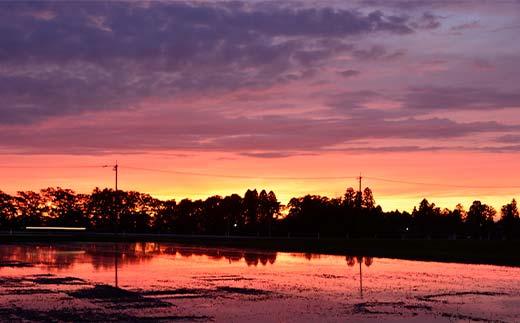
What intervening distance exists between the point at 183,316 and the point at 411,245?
144 feet

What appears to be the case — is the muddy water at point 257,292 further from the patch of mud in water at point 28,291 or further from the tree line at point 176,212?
the tree line at point 176,212

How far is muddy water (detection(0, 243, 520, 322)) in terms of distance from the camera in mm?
17859

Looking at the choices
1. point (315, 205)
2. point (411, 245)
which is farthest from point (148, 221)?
point (411, 245)

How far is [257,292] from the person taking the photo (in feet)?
75.5

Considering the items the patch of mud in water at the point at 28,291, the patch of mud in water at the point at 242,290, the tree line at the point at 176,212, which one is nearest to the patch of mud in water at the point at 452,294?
the patch of mud in water at the point at 242,290

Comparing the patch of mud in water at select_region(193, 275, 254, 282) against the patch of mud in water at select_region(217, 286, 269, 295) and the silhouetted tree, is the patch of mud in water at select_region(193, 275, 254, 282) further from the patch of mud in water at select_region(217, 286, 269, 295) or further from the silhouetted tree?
the silhouetted tree

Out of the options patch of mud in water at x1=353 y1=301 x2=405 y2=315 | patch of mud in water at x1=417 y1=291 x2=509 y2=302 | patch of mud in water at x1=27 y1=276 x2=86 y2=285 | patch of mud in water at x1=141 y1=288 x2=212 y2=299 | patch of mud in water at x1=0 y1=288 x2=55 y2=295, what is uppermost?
patch of mud in water at x1=27 y1=276 x2=86 y2=285

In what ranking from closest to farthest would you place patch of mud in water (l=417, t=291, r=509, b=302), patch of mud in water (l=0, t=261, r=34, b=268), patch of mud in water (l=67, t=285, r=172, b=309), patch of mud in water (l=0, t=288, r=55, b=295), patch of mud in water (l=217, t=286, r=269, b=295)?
patch of mud in water (l=67, t=285, r=172, b=309) → patch of mud in water (l=417, t=291, r=509, b=302) → patch of mud in water (l=0, t=288, r=55, b=295) → patch of mud in water (l=217, t=286, r=269, b=295) → patch of mud in water (l=0, t=261, r=34, b=268)

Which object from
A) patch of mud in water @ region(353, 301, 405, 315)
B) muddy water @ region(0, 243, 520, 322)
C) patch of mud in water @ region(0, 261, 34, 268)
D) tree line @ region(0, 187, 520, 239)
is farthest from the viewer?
tree line @ region(0, 187, 520, 239)

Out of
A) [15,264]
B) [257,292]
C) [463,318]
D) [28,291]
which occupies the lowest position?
[463,318]

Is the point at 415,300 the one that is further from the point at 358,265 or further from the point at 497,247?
Result: the point at 497,247

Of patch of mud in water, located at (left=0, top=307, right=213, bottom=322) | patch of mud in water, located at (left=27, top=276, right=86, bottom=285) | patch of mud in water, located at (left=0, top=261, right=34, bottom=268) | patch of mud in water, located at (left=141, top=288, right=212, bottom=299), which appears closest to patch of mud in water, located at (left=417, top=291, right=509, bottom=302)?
patch of mud in water, located at (left=141, top=288, right=212, bottom=299)

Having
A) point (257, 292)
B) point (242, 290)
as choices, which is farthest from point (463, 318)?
point (242, 290)

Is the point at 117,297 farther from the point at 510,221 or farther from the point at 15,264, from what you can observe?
the point at 510,221
